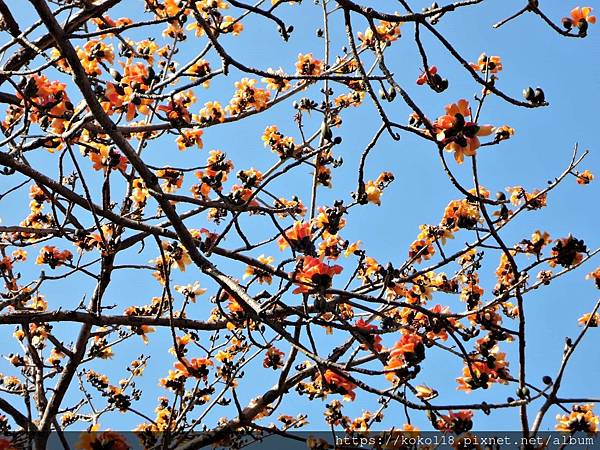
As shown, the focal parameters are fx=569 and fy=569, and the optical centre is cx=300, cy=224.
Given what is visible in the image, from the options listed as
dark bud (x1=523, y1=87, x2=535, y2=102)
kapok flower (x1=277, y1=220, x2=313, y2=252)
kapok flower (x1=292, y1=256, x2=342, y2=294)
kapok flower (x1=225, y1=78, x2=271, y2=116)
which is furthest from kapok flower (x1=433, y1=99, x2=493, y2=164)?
kapok flower (x1=225, y1=78, x2=271, y2=116)

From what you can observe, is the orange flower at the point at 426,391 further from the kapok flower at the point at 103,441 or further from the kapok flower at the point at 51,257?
the kapok flower at the point at 51,257

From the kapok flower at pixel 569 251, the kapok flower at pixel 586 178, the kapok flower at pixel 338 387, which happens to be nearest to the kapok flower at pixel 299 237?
the kapok flower at pixel 338 387

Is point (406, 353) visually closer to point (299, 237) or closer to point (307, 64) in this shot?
point (299, 237)

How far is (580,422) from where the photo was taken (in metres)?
2.72

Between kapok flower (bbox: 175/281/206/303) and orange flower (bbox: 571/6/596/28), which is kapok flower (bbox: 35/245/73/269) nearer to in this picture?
kapok flower (bbox: 175/281/206/303)

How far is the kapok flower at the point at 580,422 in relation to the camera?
2701mm


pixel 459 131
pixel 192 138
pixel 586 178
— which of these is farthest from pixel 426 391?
pixel 586 178

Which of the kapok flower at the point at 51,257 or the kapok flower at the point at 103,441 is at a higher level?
the kapok flower at the point at 51,257

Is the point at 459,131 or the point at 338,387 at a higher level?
the point at 459,131

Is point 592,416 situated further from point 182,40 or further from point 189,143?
point 182,40

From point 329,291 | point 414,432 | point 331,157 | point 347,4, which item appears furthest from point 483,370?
point 331,157

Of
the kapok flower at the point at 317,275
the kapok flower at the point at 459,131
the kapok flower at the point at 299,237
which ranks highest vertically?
the kapok flower at the point at 459,131

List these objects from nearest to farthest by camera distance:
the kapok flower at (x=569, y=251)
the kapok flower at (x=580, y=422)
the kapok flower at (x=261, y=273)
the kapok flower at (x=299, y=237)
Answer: the kapok flower at (x=299, y=237) → the kapok flower at (x=580, y=422) → the kapok flower at (x=569, y=251) → the kapok flower at (x=261, y=273)

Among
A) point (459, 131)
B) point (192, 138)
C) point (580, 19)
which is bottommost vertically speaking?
point (459, 131)
